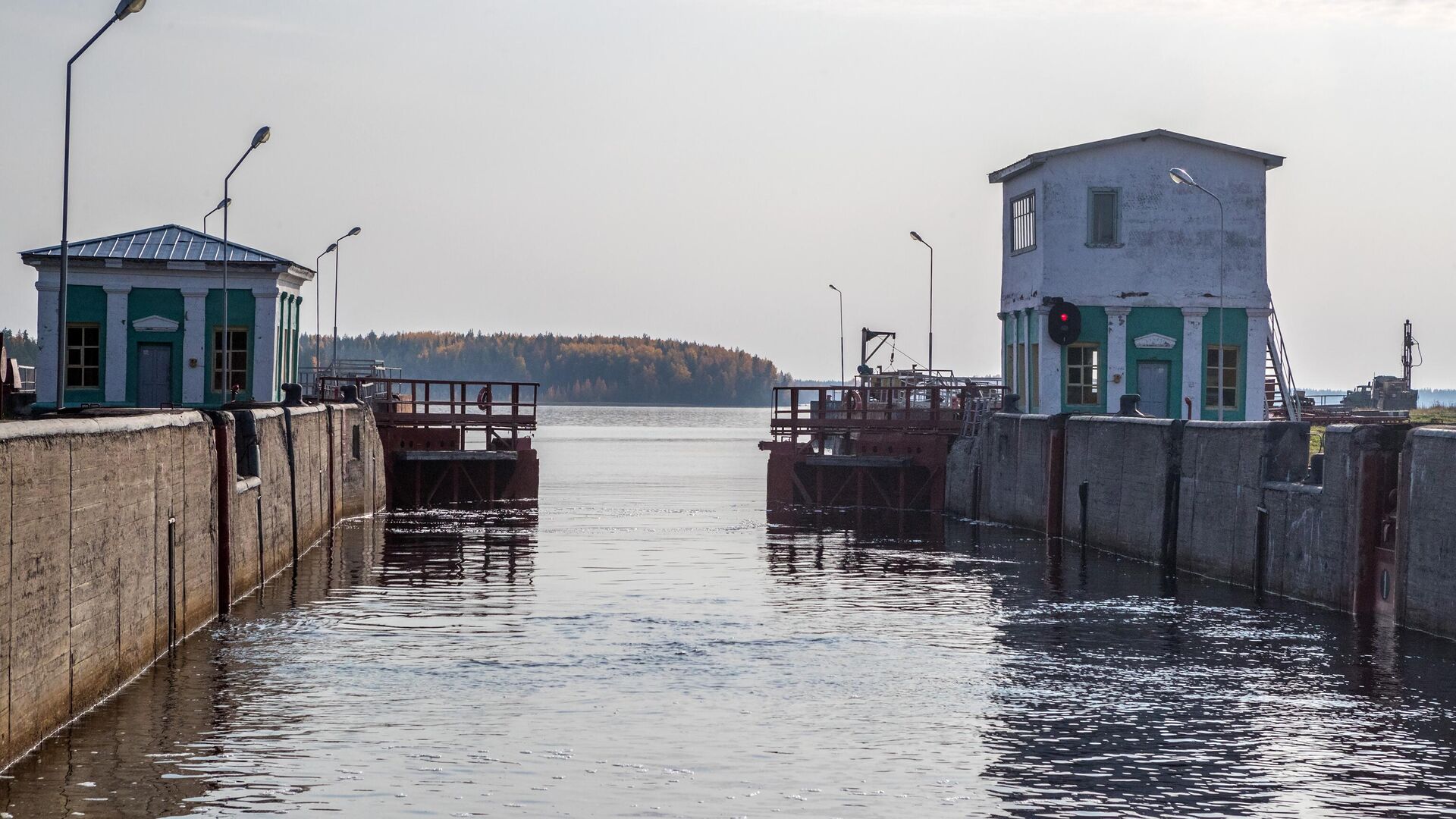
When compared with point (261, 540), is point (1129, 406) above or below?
above

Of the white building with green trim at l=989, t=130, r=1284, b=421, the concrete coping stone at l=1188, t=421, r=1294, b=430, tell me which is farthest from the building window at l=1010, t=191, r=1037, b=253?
the concrete coping stone at l=1188, t=421, r=1294, b=430

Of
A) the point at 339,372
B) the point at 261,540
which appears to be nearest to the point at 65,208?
the point at 261,540

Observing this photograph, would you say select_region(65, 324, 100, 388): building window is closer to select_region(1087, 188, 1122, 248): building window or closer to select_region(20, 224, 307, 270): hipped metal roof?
select_region(20, 224, 307, 270): hipped metal roof

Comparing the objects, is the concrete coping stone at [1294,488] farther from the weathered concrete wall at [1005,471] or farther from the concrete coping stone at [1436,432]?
the weathered concrete wall at [1005,471]

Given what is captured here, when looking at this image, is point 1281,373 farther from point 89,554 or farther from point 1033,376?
point 89,554

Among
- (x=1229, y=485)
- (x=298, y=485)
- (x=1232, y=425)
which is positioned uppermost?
(x=1232, y=425)

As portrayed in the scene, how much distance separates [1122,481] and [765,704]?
16.7m

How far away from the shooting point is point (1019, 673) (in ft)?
61.0

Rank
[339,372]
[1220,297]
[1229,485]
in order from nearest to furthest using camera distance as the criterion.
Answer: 1. [1229,485]
2. [1220,297]
3. [339,372]

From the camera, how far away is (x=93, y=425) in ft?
50.7

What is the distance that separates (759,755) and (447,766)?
240 cm

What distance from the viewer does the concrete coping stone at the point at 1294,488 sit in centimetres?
2347

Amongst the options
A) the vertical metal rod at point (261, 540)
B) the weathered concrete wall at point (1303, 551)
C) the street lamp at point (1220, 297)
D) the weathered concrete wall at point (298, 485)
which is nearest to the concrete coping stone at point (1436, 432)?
the weathered concrete wall at point (1303, 551)

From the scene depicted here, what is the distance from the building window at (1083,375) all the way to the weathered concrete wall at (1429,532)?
2237 cm
